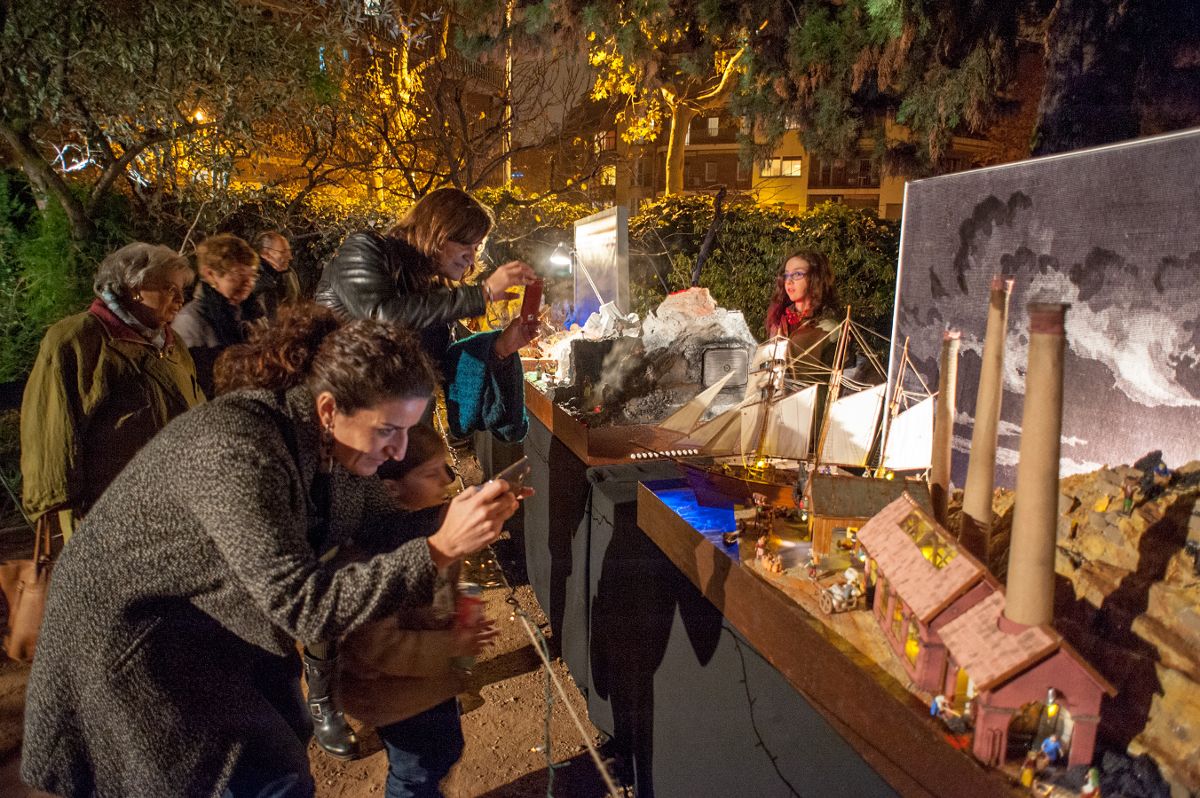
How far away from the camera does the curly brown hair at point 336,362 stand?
166 centimetres

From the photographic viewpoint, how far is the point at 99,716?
159 centimetres

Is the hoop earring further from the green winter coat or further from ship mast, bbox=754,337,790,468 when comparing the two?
the green winter coat

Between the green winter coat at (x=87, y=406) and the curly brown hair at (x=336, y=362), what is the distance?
179cm

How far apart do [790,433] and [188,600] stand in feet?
6.76

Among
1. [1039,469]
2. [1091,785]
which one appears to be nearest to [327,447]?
[1039,469]

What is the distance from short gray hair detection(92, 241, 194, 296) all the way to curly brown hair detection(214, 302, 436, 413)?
1820mm

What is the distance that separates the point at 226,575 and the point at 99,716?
0.44m

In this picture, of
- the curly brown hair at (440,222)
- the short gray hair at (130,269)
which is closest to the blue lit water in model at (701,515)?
the curly brown hair at (440,222)

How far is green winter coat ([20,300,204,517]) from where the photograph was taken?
9.77 ft

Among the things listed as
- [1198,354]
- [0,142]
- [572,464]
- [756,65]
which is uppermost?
[756,65]

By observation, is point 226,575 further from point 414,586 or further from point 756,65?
point 756,65

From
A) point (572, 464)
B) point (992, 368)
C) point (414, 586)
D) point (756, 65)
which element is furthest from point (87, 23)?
point (992, 368)

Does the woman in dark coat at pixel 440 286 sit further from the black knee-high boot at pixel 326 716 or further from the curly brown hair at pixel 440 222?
the black knee-high boot at pixel 326 716

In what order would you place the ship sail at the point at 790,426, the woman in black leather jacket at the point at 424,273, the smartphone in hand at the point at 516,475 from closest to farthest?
the smartphone in hand at the point at 516,475
the woman in black leather jacket at the point at 424,273
the ship sail at the point at 790,426
